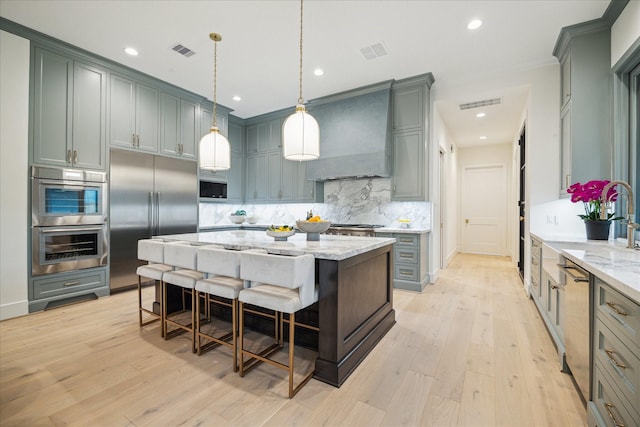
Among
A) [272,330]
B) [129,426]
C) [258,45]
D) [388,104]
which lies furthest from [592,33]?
[129,426]

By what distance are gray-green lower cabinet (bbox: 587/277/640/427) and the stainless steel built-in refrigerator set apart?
15.6ft

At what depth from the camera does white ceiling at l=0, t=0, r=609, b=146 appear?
268 centimetres

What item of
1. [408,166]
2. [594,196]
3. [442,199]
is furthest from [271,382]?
[442,199]

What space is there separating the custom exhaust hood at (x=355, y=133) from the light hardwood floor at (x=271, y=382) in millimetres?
2423

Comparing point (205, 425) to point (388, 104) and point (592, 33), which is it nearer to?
point (388, 104)

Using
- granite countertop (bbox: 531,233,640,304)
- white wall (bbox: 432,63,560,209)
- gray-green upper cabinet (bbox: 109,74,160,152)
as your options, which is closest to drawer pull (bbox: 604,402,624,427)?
granite countertop (bbox: 531,233,640,304)

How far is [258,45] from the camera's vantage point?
10.9 feet

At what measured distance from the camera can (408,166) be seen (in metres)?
4.28

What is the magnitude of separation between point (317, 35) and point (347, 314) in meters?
2.97

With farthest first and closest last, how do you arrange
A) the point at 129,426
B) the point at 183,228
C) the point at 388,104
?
1. the point at 183,228
2. the point at 388,104
3. the point at 129,426

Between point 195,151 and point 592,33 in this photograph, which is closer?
point 592,33

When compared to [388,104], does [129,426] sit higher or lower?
lower

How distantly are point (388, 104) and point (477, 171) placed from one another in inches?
177

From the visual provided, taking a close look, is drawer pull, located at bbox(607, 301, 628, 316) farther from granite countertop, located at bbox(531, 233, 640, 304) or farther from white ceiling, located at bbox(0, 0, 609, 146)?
white ceiling, located at bbox(0, 0, 609, 146)
